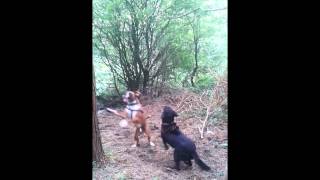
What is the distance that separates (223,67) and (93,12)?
782 millimetres

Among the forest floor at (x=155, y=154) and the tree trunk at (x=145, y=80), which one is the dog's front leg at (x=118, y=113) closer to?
the forest floor at (x=155, y=154)

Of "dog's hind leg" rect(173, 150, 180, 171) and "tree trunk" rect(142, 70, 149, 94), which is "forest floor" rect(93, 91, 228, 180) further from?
"tree trunk" rect(142, 70, 149, 94)

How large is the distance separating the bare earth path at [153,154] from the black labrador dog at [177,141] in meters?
0.02

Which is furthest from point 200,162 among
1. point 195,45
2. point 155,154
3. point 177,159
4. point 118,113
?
point 195,45

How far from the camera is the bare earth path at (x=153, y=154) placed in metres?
Result: 2.05

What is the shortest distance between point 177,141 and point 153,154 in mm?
150

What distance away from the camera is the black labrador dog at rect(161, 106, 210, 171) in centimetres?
205

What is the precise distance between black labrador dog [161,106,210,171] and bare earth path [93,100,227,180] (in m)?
0.02

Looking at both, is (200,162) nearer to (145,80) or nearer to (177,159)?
(177,159)
